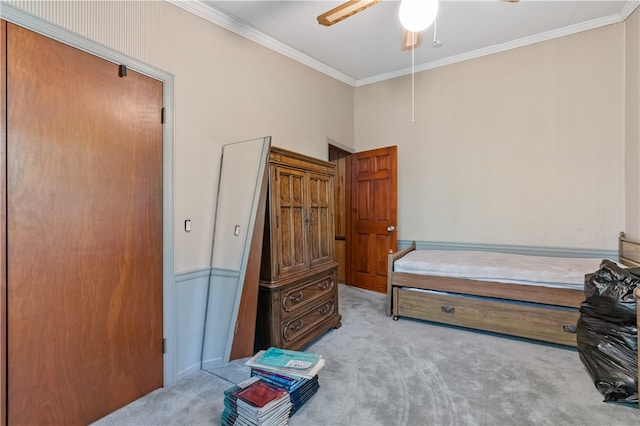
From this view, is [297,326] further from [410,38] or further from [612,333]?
[410,38]

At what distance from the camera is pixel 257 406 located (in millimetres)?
1548

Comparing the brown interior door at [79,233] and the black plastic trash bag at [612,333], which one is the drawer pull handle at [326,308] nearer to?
the brown interior door at [79,233]

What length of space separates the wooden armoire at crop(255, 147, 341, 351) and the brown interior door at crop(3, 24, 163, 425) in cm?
75

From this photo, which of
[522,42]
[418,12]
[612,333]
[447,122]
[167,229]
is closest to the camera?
[418,12]

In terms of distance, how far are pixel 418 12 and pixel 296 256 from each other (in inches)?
72.9

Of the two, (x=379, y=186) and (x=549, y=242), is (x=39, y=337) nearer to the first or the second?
(x=379, y=186)

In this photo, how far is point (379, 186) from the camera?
424 cm

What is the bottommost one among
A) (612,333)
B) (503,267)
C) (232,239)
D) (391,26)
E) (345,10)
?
(612,333)

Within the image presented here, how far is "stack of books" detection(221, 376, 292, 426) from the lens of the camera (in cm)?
155

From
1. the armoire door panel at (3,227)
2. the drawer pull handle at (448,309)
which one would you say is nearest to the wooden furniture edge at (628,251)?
the drawer pull handle at (448,309)

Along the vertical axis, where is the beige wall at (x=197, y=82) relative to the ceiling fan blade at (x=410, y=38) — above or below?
below

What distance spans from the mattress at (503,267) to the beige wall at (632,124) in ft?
1.74

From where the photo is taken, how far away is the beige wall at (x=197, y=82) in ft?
6.06

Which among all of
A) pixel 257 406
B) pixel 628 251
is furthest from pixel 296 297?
pixel 628 251
